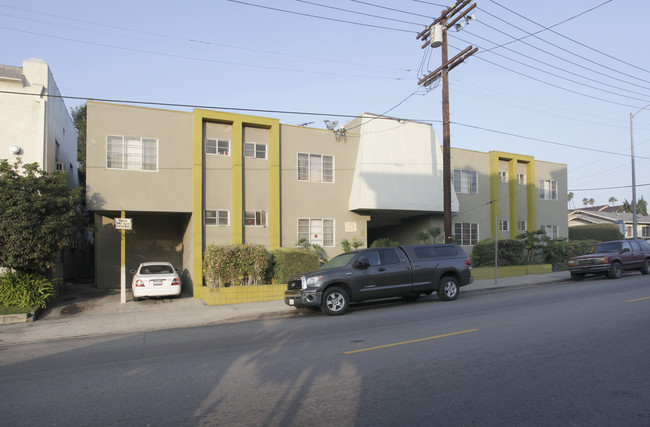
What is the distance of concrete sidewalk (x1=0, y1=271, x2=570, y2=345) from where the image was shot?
37.3 feet

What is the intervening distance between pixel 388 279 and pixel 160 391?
8104 millimetres

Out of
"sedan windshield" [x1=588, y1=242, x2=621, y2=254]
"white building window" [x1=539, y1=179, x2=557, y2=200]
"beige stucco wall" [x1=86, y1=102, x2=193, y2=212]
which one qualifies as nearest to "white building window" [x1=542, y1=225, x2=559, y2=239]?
"white building window" [x1=539, y1=179, x2=557, y2=200]

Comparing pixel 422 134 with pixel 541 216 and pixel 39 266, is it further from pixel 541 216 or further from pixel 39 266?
pixel 39 266

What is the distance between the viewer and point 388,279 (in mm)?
12977

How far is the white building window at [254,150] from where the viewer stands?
19188 millimetres

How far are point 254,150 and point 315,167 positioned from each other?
9.56 feet

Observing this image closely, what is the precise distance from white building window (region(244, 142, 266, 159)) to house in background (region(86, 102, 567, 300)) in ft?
0.14

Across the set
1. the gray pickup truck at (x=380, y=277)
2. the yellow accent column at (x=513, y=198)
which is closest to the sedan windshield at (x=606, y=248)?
the yellow accent column at (x=513, y=198)

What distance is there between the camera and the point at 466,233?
2494 cm

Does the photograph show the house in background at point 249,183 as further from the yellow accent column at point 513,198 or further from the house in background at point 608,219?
the house in background at point 608,219

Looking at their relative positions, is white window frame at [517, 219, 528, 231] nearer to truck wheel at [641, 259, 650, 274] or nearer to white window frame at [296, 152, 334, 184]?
truck wheel at [641, 259, 650, 274]

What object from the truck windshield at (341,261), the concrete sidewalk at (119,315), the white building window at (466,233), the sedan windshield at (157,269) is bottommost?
the concrete sidewalk at (119,315)

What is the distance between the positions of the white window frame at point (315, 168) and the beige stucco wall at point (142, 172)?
4.81m

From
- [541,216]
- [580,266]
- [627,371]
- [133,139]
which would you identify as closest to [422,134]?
[580,266]
